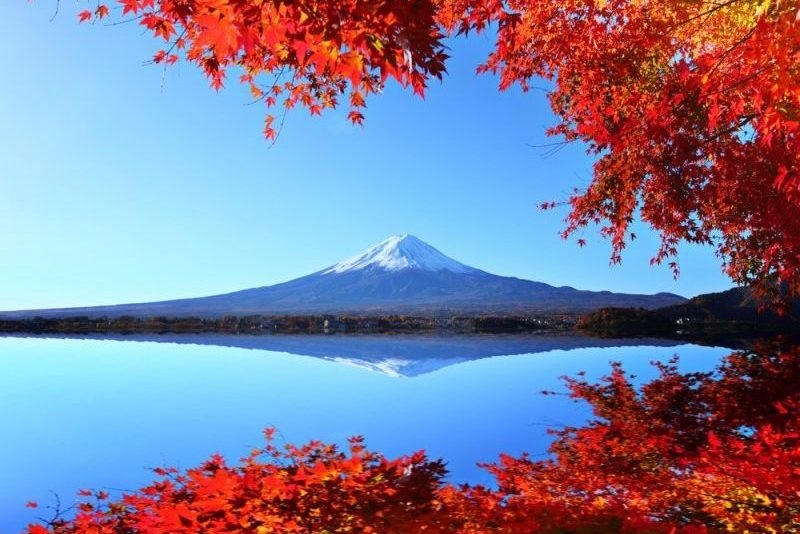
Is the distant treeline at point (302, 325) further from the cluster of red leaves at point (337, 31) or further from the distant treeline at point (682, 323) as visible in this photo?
the cluster of red leaves at point (337, 31)

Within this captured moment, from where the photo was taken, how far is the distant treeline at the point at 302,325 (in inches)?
1688

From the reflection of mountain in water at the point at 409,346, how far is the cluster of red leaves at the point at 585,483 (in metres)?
13.5

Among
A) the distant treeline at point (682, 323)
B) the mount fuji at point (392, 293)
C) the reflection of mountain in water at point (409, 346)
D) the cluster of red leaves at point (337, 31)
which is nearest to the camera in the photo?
the cluster of red leaves at point (337, 31)

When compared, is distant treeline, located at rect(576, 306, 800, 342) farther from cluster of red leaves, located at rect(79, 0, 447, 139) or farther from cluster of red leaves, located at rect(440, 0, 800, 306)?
cluster of red leaves, located at rect(79, 0, 447, 139)

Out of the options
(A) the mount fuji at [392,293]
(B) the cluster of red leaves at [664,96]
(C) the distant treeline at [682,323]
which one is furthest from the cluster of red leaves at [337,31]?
(A) the mount fuji at [392,293]

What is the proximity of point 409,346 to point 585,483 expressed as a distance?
2343 centimetres

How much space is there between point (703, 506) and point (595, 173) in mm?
6220

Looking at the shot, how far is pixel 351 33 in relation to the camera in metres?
3.52

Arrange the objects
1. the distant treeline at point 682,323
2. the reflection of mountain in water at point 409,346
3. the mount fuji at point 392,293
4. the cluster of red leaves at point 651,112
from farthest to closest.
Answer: the mount fuji at point 392,293 → the distant treeline at point 682,323 → the reflection of mountain in water at point 409,346 → the cluster of red leaves at point 651,112

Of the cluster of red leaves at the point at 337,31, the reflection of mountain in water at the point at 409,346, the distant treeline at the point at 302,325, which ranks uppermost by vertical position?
the cluster of red leaves at the point at 337,31

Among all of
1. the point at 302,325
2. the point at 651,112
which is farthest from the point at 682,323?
the point at 651,112

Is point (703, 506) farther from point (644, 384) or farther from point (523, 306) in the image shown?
point (523, 306)

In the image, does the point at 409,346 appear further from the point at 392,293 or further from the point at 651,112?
the point at 392,293

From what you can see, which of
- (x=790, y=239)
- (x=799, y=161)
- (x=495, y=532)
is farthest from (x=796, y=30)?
(x=790, y=239)
